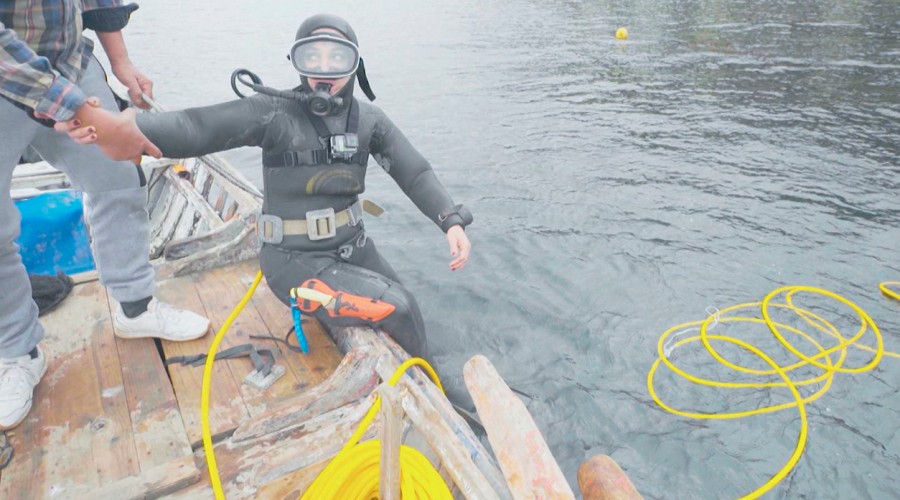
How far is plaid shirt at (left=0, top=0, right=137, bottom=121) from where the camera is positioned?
236cm

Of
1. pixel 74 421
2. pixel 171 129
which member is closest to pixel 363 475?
pixel 74 421

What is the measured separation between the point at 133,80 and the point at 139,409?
2.12 m

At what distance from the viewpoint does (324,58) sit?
3.59 metres

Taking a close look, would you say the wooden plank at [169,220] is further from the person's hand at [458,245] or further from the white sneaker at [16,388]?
the person's hand at [458,245]

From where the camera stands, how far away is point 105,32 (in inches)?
140

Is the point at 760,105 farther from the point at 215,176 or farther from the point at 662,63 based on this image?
the point at 215,176

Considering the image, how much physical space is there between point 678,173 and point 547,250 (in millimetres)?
3543

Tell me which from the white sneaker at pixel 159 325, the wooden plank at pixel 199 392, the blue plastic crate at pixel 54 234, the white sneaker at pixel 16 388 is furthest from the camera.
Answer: the blue plastic crate at pixel 54 234

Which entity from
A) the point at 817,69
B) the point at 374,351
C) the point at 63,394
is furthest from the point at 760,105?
the point at 63,394

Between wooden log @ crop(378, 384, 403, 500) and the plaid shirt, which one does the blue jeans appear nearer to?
the plaid shirt

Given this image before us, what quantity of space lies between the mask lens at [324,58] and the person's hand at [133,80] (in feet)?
3.18

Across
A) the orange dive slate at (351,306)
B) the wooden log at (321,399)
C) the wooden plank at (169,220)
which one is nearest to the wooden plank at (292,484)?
the wooden log at (321,399)

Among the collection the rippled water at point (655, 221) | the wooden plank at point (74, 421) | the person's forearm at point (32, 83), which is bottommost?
the rippled water at point (655, 221)

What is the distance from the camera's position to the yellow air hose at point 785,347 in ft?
15.9
